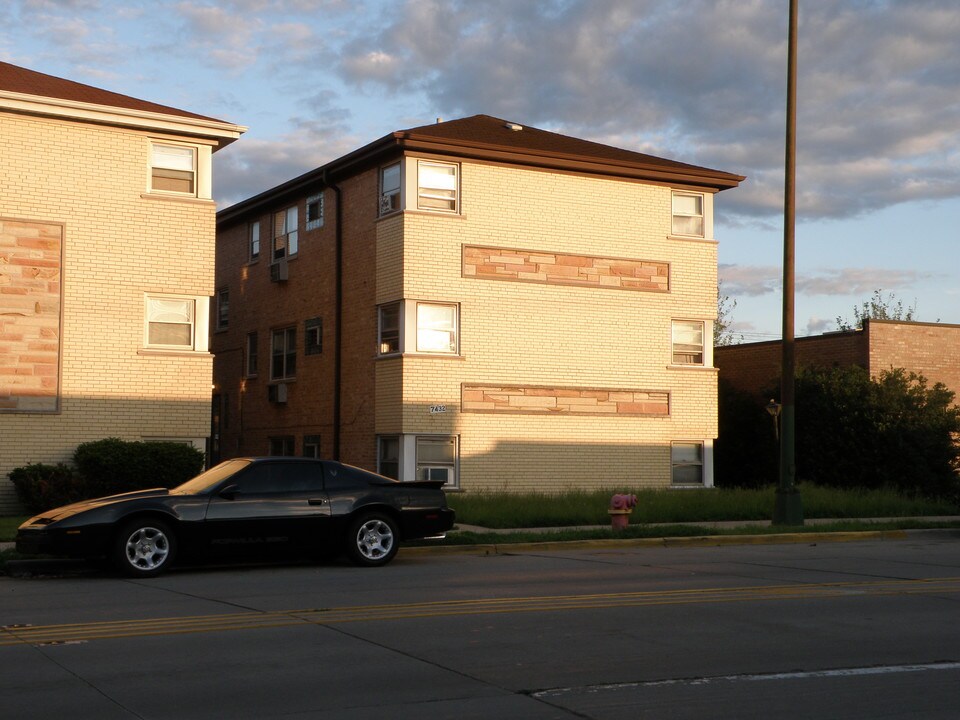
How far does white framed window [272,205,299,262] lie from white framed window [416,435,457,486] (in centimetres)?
805

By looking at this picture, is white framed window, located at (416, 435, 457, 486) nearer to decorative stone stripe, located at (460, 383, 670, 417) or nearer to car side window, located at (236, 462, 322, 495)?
decorative stone stripe, located at (460, 383, 670, 417)

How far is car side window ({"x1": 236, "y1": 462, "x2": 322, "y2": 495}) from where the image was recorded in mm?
14930

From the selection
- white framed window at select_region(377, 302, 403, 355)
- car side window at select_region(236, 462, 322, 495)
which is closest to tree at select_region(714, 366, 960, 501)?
white framed window at select_region(377, 302, 403, 355)

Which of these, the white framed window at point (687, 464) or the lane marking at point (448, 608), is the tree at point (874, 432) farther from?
the lane marking at point (448, 608)

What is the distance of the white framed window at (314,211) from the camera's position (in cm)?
3174

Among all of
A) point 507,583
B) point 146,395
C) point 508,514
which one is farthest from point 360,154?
point 507,583

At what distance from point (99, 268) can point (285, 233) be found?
369 inches

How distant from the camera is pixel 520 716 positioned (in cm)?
694

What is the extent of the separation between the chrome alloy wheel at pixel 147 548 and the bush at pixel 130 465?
9267mm

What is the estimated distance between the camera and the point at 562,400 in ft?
95.5

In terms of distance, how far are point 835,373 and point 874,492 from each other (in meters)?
5.27

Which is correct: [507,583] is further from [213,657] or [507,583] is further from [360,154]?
[360,154]

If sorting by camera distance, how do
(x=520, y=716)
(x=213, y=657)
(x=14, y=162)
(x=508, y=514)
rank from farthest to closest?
(x=14, y=162), (x=508, y=514), (x=213, y=657), (x=520, y=716)

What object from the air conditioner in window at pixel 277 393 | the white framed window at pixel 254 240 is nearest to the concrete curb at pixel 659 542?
the air conditioner in window at pixel 277 393
